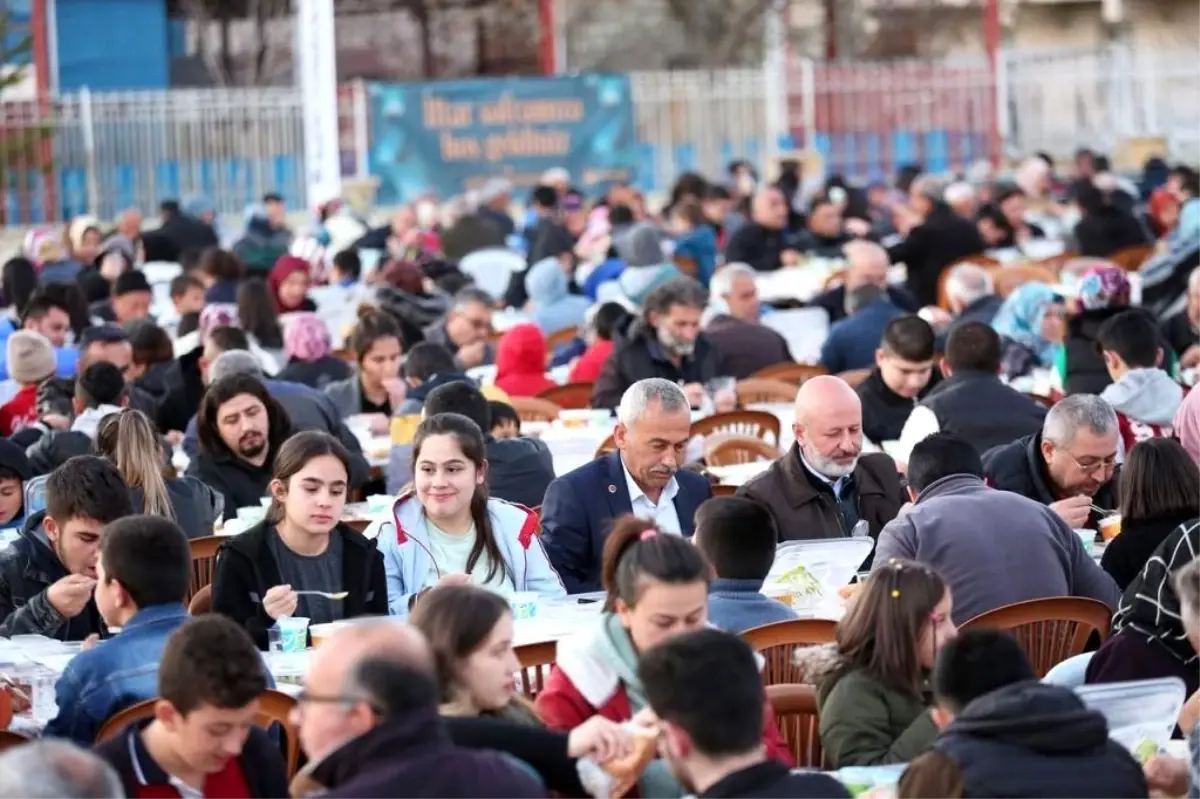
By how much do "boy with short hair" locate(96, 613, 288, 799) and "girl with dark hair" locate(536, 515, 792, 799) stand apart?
0.64m

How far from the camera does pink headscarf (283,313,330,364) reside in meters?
11.7

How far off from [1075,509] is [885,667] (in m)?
2.63

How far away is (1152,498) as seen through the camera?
6594 mm

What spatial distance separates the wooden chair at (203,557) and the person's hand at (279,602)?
4.26 feet

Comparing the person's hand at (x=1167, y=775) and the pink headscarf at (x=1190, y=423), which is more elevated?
the pink headscarf at (x=1190, y=423)

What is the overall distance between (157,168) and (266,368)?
13.7 metres

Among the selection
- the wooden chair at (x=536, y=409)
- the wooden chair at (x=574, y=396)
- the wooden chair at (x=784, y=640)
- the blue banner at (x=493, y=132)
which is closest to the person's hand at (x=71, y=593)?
the wooden chair at (x=784, y=640)

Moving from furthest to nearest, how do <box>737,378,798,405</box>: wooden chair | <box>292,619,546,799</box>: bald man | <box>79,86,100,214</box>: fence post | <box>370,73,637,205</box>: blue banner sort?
<box>370,73,637,205</box>: blue banner
<box>79,86,100,214</box>: fence post
<box>737,378,798,405</box>: wooden chair
<box>292,619,546,799</box>: bald man

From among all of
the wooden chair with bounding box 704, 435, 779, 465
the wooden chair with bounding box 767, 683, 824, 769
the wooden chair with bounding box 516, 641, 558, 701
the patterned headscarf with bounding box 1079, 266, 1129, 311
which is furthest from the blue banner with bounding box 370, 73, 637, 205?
the wooden chair with bounding box 767, 683, 824, 769

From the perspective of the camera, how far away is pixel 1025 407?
30.1ft

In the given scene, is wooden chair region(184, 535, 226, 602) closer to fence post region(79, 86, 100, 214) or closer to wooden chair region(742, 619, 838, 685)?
wooden chair region(742, 619, 838, 685)

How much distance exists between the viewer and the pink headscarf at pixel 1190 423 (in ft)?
28.3

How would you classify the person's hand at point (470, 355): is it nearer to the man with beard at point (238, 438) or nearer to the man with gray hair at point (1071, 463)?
the man with beard at point (238, 438)

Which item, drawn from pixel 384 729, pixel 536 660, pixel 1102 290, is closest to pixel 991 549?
pixel 536 660
